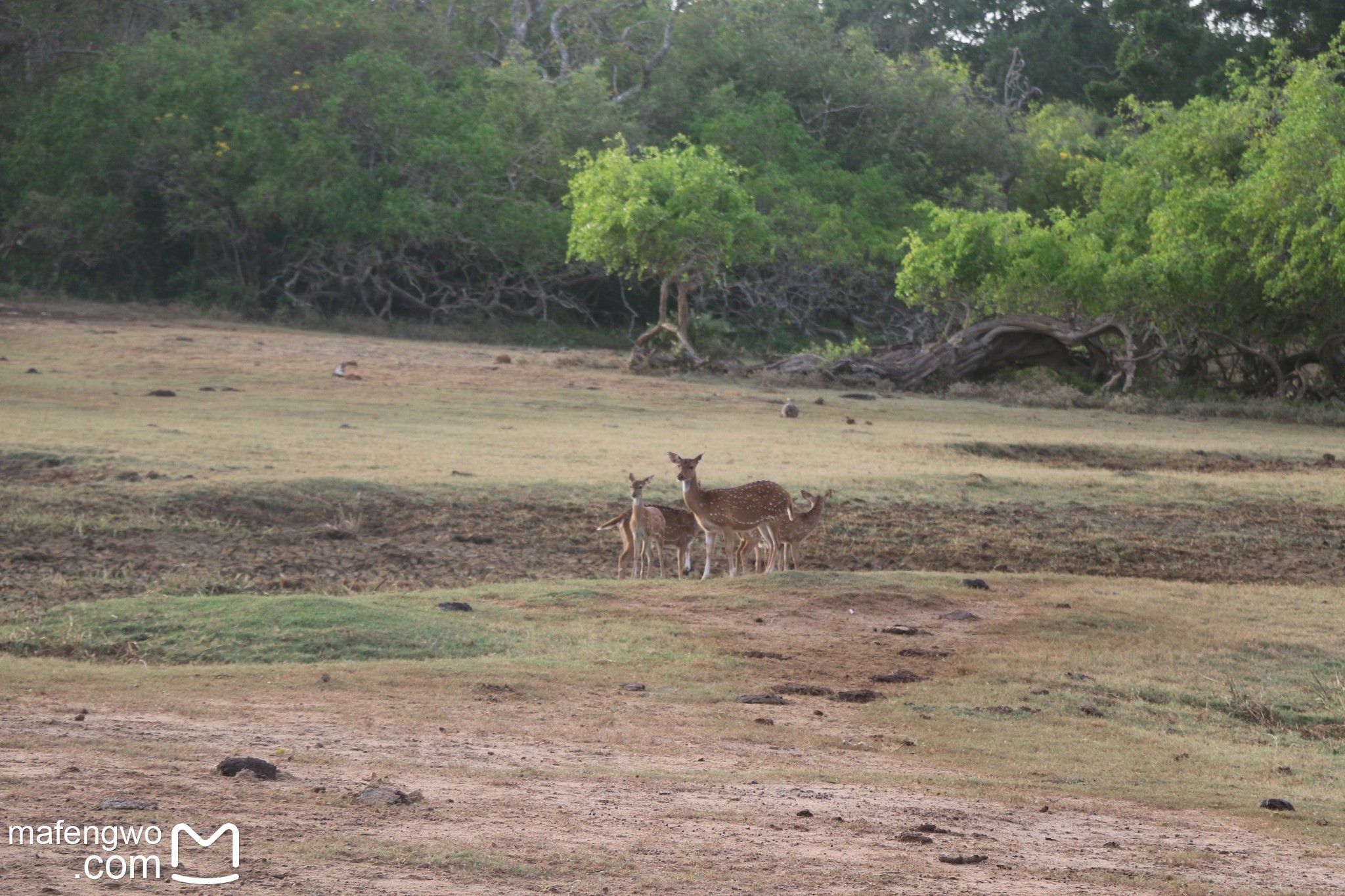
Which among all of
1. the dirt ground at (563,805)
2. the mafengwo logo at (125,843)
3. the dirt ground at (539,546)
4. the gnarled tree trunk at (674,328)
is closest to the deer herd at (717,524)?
the dirt ground at (539,546)

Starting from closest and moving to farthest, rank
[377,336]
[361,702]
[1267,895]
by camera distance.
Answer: [1267,895] < [361,702] < [377,336]

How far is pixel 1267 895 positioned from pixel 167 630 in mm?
6286

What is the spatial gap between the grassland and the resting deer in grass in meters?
0.34

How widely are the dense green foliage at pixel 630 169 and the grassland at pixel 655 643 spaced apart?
9050mm

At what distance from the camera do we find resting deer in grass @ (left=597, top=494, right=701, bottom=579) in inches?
477

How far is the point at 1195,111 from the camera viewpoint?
103ft

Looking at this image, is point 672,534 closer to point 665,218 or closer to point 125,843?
point 125,843

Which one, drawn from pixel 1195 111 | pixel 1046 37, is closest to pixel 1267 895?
pixel 1195 111

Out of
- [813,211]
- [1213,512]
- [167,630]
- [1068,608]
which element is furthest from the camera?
[813,211]

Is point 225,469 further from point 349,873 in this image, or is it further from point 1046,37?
point 1046,37

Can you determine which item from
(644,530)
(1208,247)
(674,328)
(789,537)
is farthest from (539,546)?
(1208,247)

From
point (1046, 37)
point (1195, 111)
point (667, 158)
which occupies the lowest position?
point (667, 158)

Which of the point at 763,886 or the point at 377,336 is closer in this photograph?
the point at 763,886

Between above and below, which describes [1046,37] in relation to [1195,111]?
above
